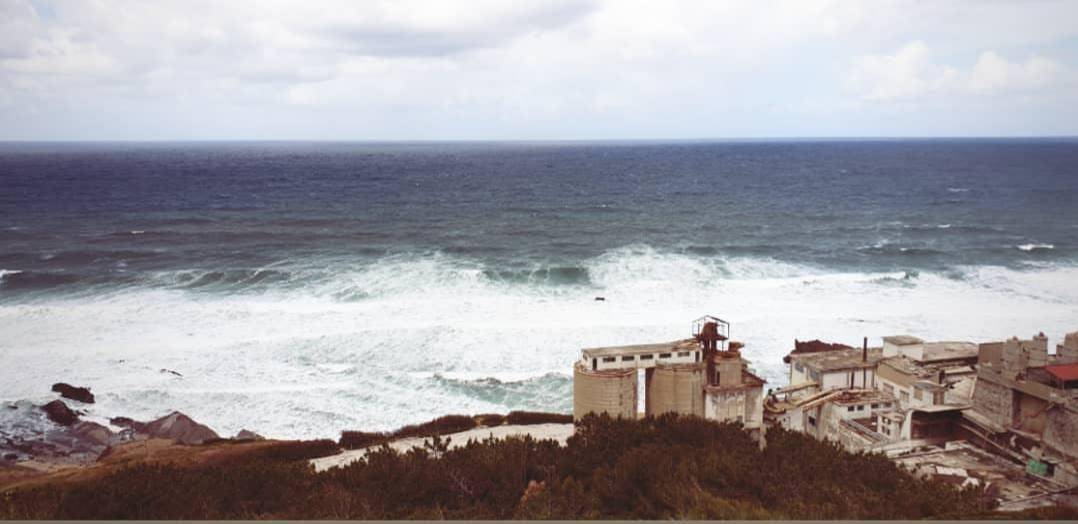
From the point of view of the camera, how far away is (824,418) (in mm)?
22328

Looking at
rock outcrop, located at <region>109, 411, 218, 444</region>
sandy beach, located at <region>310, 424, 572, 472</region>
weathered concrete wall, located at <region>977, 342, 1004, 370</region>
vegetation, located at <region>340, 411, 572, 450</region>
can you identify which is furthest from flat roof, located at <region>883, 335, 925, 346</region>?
rock outcrop, located at <region>109, 411, 218, 444</region>

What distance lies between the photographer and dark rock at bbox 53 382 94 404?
2519 centimetres

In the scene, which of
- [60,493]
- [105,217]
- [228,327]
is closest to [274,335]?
[228,327]

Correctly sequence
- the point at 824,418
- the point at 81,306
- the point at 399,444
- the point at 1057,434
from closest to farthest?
1. the point at 1057,434
2. the point at 399,444
3. the point at 824,418
4. the point at 81,306

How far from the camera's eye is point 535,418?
906 inches

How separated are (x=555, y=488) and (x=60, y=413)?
20.0 m

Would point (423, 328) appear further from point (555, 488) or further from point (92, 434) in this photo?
point (555, 488)

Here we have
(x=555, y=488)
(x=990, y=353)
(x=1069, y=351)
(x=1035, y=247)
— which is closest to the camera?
(x=555, y=488)

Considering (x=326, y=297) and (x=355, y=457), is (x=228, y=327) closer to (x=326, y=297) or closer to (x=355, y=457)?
(x=326, y=297)

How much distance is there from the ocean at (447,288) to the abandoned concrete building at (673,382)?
5798 mm

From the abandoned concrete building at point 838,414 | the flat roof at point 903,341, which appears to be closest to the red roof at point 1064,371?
the abandoned concrete building at point 838,414

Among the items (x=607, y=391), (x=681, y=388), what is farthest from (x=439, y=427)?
(x=681, y=388)

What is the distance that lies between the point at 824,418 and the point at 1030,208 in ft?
208

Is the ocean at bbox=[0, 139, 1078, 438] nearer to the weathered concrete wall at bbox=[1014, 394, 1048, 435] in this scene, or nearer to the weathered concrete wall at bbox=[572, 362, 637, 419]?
the weathered concrete wall at bbox=[572, 362, 637, 419]
